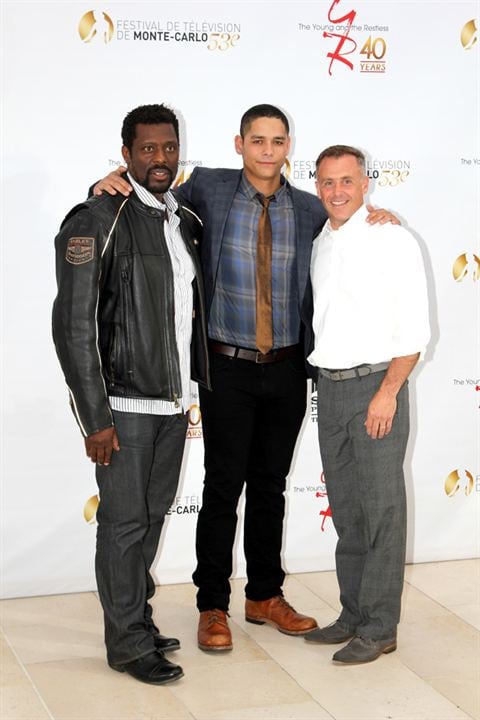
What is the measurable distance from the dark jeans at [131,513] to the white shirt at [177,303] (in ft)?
0.10

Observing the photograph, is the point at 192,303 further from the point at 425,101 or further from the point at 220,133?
the point at 425,101

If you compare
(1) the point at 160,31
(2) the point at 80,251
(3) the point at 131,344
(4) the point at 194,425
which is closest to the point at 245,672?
(3) the point at 131,344

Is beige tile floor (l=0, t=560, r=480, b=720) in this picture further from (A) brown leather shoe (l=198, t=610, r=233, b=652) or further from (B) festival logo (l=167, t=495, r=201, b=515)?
(B) festival logo (l=167, t=495, r=201, b=515)

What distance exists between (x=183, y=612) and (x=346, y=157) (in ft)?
5.81

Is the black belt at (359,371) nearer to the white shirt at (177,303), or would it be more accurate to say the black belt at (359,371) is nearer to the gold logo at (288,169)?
the white shirt at (177,303)

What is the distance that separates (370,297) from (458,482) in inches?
63.5

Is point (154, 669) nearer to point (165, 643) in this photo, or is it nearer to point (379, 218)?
point (165, 643)

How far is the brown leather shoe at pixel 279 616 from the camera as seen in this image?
12.5 feet

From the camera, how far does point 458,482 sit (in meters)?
4.76

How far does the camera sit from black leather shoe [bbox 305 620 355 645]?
3725 mm

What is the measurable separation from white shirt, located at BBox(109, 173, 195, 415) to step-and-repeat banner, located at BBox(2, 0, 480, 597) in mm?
838

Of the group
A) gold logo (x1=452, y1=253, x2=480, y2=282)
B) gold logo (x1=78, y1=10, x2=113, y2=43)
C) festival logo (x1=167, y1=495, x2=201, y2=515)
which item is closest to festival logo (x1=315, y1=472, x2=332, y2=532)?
festival logo (x1=167, y1=495, x2=201, y2=515)

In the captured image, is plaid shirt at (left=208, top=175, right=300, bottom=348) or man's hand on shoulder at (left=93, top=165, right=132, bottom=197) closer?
man's hand on shoulder at (left=93, top=165, right=132, bottom=197)

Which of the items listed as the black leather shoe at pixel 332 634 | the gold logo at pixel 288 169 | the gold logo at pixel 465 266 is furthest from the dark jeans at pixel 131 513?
the gold logo at pixel 465 266
